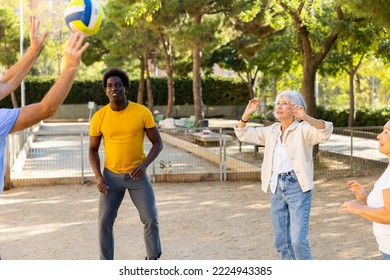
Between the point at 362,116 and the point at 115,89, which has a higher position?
the point at 115,89

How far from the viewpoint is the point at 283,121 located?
5719 mm

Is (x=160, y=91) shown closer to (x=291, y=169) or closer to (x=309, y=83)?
(x=309, y=83)

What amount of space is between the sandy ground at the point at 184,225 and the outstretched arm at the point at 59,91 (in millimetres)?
4391

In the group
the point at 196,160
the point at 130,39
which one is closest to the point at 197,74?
the point at 130,39

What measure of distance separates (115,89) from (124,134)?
1.38ft

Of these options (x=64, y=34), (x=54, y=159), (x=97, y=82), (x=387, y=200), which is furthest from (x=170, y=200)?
(x=64, y=34)

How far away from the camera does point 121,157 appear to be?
6.44 metres

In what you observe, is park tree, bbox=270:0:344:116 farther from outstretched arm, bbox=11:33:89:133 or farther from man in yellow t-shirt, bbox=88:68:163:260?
outstretched arm, bbox=11:33:89:133

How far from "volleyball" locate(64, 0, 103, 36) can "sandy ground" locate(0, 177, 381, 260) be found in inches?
100

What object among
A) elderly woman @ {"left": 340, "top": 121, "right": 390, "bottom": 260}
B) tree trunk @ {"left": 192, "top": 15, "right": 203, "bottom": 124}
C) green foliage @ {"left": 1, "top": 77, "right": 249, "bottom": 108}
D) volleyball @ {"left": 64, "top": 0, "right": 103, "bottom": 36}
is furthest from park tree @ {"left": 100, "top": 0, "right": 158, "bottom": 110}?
elderly woman @ {"left": 340, "top": 121, "right": 390, "bottom": 260}

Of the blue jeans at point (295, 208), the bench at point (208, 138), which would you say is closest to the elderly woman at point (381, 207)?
the blue jeans at point (295, 208)

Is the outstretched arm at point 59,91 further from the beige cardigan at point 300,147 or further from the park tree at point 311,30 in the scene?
the park tree at point 311,30

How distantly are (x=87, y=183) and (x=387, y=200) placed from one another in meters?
10.4

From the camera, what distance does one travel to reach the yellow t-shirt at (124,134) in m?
6.45
